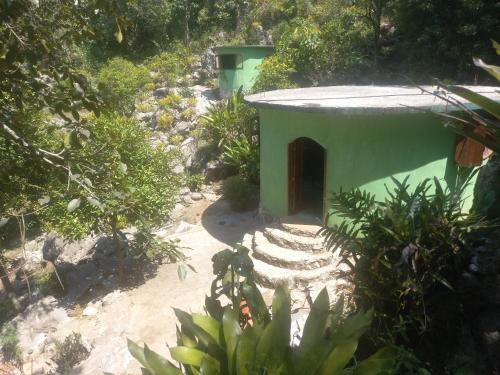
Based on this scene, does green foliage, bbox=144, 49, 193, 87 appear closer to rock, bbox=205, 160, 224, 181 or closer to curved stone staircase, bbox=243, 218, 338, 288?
rock, bbox=205, 160, 224, 181

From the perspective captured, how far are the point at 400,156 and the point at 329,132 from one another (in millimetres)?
1392

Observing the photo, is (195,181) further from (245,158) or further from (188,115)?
(188,115)

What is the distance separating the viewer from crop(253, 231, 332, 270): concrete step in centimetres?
707

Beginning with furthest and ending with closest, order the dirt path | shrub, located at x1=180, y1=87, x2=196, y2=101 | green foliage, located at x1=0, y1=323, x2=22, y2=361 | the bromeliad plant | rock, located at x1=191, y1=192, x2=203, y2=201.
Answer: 1. shrub, located at x1=180, y1=87, x2=196, y2=101
2. rock, located at x1=191, y1=192, x2=203, y2=201
3. green foliage, located at x1=0, y1=323, x2=22, y2=361
4. the dirt path
5. the bromeliad plant

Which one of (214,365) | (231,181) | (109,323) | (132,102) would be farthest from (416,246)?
(132,102)

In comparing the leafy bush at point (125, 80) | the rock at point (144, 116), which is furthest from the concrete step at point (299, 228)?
the rock at point (144, 116)

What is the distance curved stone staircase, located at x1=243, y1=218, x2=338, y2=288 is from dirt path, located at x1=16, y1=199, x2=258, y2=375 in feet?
4.04

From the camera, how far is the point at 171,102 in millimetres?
18641

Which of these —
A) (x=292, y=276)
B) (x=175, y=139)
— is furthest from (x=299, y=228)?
(x=175, y=139)

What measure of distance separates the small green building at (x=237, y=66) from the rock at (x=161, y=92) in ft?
11.2

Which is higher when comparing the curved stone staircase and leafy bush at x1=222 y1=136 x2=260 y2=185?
leafy bush at x1=222 y1=136 x2=260 y2=185

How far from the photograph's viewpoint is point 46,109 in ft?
8.23

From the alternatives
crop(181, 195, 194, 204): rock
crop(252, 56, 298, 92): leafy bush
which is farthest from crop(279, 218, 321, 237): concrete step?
crop(252, 56, 298, 92): leafy bush

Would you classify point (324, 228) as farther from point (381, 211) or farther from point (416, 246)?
point (416, 246)
